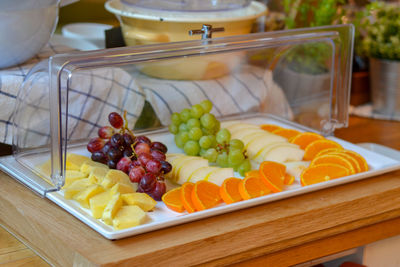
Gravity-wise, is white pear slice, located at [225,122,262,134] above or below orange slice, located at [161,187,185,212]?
below

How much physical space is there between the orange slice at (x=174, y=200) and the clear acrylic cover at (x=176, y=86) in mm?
185

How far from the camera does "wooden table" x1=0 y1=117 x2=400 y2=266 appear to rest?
2.68 ft

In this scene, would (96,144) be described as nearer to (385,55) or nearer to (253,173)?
(253,173)

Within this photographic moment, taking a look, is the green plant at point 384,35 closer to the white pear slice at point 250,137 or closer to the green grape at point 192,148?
the white pear slice at point 250,137

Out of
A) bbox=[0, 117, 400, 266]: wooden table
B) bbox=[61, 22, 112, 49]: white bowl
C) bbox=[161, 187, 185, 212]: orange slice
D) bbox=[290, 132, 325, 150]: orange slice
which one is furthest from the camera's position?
bbox=[61, 22, 112, 49]: white bowl

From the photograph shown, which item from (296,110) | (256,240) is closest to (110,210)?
(256,240)

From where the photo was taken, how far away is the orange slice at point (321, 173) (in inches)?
41.3

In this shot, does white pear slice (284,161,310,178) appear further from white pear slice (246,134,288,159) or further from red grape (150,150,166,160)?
red grape (150,150,166,160)

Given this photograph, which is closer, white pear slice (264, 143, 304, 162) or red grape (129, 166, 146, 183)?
red grape (129, 166, 146, 183)

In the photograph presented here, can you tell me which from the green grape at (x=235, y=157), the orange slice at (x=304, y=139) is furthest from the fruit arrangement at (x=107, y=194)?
the orange slice at (x=304, y=139)

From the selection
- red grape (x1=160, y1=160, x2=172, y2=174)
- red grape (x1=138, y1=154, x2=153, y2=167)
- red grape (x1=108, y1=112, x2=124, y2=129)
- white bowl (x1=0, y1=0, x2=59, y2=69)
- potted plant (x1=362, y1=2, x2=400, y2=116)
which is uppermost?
white bowl (x1=0, y1=0, x2=59, y2=69)

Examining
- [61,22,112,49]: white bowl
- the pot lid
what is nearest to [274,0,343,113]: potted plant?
the pot lid

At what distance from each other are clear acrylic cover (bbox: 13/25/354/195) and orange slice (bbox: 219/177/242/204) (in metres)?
0.26

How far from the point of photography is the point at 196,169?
1.05 metres
